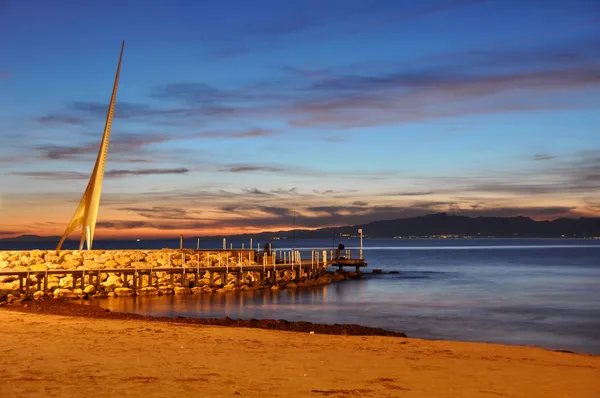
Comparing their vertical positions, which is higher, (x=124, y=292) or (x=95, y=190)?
(x=95, y=190)

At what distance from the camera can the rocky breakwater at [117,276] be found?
39.0 metres

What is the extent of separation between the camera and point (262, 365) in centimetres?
1294

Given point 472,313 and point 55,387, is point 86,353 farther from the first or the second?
point 472,313

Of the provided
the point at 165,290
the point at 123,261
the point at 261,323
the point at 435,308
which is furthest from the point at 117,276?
the point at 261,323

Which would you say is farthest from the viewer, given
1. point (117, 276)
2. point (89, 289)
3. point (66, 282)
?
point (117, 276)

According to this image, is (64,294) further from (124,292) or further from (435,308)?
(435,308)

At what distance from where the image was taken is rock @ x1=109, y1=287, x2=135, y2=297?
39.4 metres

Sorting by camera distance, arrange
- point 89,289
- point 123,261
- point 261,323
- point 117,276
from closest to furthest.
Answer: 1. point 261,323
2. point 89,289
3. point 117,276
4. point 123,261

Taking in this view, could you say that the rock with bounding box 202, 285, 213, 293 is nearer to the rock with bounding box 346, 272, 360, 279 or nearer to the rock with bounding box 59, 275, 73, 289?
the rock with bounding box 59, 275, 73, 289

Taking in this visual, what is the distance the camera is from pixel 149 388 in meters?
10.5

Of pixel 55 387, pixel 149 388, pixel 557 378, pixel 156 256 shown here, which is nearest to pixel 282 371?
pixel 149 388

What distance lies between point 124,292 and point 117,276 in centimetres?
306

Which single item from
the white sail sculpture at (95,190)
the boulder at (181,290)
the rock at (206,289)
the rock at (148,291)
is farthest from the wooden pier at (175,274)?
the white sail sculpture at (95,190)

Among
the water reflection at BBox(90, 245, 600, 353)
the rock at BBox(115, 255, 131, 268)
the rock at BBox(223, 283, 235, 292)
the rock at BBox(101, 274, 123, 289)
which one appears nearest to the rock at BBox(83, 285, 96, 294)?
the water reflection at BBox(90, 245, 600, 353)
